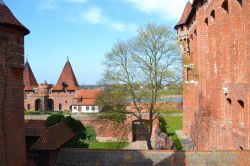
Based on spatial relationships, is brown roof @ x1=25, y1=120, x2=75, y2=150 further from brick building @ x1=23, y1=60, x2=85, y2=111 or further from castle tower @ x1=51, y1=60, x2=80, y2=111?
castle tower @ x1=51, y1=60, x2=80, y2=111

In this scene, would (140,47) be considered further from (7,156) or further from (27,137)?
(7,156)

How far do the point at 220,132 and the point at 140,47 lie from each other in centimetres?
775

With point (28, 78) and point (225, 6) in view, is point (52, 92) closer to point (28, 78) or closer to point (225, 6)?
point (28, 78)

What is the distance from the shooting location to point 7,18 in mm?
9352

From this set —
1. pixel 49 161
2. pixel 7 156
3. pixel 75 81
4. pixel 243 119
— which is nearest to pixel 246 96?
pixel 243 119

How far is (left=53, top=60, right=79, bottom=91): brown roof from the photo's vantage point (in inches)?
2195

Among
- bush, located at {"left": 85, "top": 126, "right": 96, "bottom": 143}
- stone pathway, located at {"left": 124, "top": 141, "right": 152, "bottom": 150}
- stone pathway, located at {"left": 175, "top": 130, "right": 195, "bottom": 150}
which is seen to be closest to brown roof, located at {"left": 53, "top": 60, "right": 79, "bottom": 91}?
bush, located at {"left": 85, "top": 126, "right": 96, "bottom": 143}

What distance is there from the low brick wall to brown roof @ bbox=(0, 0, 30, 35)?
5.00m

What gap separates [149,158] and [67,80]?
1779 inches

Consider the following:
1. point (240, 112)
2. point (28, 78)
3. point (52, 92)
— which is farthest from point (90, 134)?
point (28, 78)

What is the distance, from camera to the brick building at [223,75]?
40.6 feet

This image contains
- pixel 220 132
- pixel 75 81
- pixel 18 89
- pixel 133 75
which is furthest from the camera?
pixel 75 81

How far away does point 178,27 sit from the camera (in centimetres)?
2991

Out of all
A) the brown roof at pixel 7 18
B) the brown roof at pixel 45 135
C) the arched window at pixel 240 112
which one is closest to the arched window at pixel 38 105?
the brown roof at pixel 45 135
